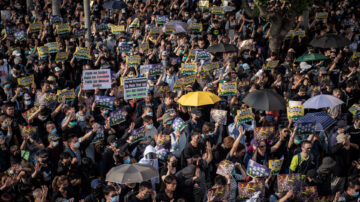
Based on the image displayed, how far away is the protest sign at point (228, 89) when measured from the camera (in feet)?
33.4

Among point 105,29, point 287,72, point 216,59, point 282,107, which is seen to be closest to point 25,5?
point 105,29

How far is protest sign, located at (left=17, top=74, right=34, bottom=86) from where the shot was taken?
988 cm

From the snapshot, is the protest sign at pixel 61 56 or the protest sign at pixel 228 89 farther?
the protest sign at pixel 61 56

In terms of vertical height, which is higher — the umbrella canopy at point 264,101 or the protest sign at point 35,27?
the protest sign at point 35,27

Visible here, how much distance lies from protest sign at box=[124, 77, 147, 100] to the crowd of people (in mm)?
221

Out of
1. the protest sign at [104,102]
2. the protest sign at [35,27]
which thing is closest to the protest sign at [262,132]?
the protest sign at [104,102]

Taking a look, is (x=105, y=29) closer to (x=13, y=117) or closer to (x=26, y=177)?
(x=13, y=117)

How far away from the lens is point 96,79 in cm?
1003

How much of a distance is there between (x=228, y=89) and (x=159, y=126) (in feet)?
6.79

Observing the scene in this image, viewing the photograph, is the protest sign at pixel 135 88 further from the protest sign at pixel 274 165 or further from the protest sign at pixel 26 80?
the protest sign at pixel 274 165

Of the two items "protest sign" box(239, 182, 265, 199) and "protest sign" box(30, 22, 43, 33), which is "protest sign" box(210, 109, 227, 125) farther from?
"protest sign" box(30, 22, 43, 33)

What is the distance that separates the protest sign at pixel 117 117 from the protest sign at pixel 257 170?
289 centimetres

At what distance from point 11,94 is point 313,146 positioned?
6.51 m

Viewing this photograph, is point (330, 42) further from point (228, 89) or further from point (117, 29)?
point (117, 29)
